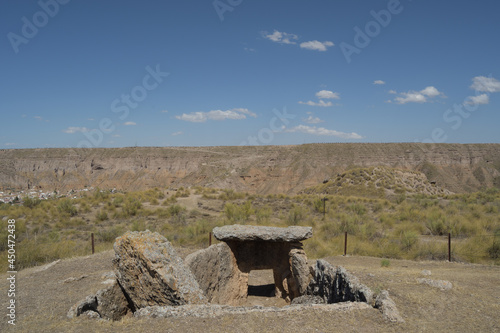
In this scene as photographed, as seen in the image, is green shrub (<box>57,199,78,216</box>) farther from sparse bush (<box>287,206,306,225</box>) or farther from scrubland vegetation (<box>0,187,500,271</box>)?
sparse bush (<box>287,206,306,225</box>)

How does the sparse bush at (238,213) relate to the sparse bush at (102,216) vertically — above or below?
above

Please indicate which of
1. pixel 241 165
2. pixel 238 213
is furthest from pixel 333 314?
pixel 241 165

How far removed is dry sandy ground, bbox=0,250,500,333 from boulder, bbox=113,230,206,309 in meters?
0.64

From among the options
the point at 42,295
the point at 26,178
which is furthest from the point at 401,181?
the point at 26,178

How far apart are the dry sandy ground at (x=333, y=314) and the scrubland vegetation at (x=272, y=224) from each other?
11.5ft

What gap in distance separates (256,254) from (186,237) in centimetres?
505

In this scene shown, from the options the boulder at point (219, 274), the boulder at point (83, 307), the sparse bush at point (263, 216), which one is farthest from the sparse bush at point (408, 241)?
the boulder at point (83, 307)

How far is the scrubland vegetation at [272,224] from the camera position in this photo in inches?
452

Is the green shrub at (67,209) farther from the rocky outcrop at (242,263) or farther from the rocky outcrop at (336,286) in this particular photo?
the rocky outcrop at (336,286)

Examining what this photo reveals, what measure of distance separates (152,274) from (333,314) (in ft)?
10.3

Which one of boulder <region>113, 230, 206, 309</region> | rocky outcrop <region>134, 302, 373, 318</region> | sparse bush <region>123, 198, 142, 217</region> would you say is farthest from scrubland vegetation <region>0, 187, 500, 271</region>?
rocky outcrop <region>134, 302, 373, 318</region>

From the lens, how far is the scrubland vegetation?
11.5 meters

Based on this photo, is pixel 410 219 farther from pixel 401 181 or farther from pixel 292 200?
pixel 401 181

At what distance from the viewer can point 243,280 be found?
29.7 ft
